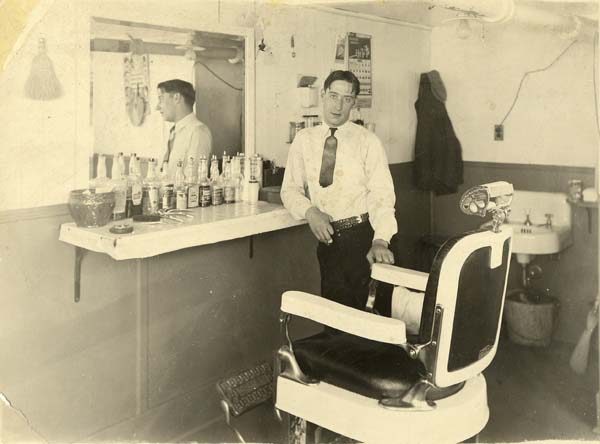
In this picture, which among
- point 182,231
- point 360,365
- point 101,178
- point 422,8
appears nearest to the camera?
point 360,365

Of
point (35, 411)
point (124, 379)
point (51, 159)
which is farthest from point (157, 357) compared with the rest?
point (51, 159)

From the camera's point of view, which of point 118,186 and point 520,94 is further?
point 520,94

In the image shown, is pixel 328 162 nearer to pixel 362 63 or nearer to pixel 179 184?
pixel 179 184

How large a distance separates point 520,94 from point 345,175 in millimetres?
1738

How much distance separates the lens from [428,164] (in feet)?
14.1

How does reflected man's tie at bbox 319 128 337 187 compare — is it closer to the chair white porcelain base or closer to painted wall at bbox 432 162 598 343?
the chair white porcelain base

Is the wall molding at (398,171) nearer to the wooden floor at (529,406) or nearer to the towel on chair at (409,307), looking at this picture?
the wooden floor at (529,406)

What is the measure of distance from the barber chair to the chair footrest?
0.51 meters

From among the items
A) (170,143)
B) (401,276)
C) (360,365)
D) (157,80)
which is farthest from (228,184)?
(360,365)

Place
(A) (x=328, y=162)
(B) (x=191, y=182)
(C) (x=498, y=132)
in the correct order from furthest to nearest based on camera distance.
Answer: (C) (x=498, y=132), (A) (x=328, y=162), (B) (x=191, y=182)

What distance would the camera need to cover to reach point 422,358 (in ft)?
5.90

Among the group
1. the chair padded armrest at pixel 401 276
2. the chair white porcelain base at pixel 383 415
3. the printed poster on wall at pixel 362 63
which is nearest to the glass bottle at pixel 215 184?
the chair padded armrest at pixel 401 276

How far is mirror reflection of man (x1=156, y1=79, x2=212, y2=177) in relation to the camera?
2711mm

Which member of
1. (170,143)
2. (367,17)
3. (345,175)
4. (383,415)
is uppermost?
(367,17)
